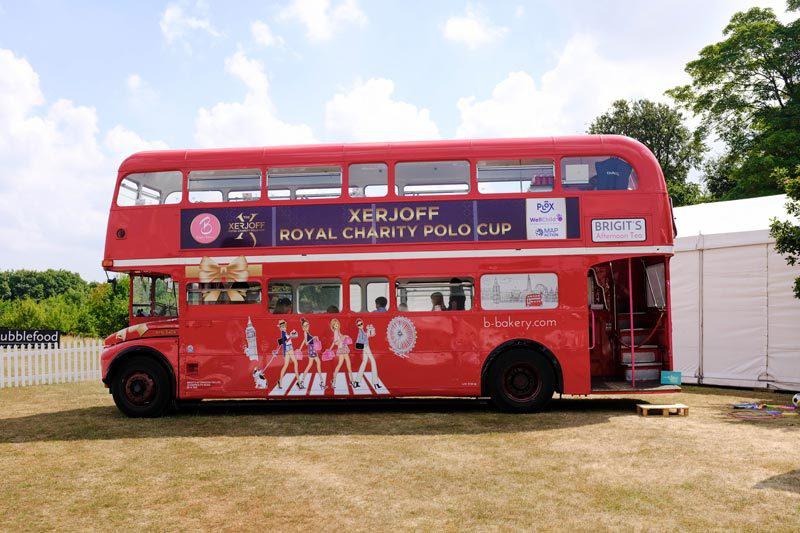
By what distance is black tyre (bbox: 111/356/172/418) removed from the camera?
10.6 meters

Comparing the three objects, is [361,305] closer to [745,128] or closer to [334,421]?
[334,421]

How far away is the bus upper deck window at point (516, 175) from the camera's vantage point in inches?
412

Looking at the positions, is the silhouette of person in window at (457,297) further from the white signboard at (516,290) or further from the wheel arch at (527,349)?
the wheel arch at (527,349)

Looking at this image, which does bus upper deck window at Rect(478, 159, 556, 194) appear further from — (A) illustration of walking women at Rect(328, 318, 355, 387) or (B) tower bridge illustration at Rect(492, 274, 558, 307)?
(A) illustration of walking women at Rect(328, 318, 355, 387)

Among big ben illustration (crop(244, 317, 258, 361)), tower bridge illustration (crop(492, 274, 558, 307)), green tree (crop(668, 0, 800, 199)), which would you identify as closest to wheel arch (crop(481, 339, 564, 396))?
tower bridge illustration (crop(492, 274, 558, 307))

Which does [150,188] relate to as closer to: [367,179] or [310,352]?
[367,179]

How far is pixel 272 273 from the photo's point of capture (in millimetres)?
10570

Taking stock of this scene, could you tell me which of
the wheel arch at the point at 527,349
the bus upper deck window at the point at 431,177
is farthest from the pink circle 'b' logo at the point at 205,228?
the wheel arch at the point at 527,349

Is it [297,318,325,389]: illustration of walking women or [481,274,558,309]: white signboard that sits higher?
[481,274,558,309]: white signboard

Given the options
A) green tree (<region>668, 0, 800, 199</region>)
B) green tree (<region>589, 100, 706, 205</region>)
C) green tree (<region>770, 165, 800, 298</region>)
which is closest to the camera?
green tree (<region>770, 165, 800, 298</region>)

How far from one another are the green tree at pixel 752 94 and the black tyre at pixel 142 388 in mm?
23630

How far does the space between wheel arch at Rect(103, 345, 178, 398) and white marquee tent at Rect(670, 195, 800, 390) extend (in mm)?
10450

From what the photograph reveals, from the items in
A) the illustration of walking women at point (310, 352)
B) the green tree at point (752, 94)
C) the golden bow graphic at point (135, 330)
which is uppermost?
the green tree at point (752, 94)

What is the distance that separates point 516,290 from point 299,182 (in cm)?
385
